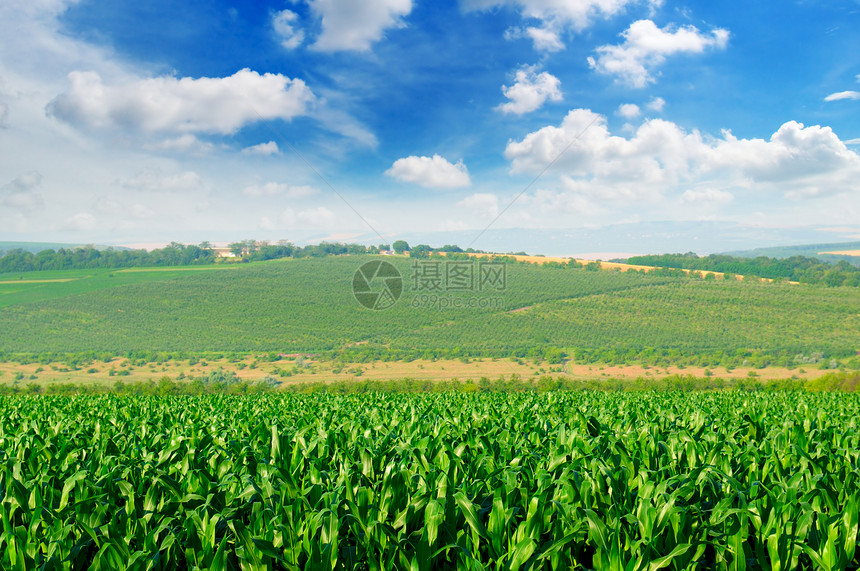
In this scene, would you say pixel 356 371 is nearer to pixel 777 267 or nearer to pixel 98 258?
pixel 777 267

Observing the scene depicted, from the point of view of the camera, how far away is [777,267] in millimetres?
134500

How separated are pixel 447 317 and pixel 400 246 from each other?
1431 inches

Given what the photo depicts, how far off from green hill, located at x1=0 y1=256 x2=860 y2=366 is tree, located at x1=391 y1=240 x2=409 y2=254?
7.19 meters

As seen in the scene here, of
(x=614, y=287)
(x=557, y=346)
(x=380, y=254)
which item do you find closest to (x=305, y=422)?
(x=557, y=346)

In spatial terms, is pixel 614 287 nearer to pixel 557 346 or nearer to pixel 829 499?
pixel 557 346

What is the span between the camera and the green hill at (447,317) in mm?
96375

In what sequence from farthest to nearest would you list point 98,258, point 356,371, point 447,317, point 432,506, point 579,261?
point 98,258, point 579,261, point 447,317, point 356,371, point 432,506

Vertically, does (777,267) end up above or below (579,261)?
below

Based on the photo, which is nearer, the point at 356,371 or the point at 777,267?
the point at 356,371

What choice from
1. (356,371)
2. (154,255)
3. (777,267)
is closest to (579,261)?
(777,267)

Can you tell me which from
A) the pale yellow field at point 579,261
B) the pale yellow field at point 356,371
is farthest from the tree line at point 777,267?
the pale yellow field at point 356,371

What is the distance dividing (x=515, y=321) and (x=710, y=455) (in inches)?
4325

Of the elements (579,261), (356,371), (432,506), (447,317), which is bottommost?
(356,371)

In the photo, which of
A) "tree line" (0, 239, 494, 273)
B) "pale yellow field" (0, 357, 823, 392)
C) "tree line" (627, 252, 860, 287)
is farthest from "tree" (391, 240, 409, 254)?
"tree line" (627, 252, 860, 287)
